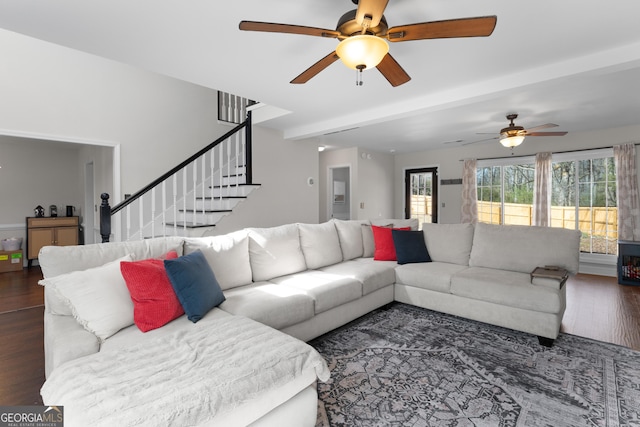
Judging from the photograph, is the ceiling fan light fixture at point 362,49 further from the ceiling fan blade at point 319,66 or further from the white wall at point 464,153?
the white wall at point 464,153

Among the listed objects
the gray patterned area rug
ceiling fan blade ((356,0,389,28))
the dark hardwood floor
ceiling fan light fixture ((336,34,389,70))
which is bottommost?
the gray patterned area rug

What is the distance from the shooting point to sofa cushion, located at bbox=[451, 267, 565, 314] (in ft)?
8.61

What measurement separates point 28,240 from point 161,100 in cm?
361

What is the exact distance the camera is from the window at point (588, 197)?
5250mm

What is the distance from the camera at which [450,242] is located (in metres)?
3.72

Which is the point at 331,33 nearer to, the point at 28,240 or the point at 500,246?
the point at 500,246

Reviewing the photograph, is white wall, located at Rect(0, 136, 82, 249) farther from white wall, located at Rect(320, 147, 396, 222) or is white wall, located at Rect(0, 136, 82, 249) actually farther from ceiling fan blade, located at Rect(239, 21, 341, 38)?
ceiling fan blade, located at Rect(239, 21, 341, 38)

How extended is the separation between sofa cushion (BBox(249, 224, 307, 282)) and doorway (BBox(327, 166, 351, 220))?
4.46 metres

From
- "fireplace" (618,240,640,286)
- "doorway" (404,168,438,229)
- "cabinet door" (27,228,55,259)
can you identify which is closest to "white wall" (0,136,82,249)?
"cabinet door" (27,228,55,259)

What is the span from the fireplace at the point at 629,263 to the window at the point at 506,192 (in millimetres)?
1489

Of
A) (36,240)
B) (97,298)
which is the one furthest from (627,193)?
(36,240)

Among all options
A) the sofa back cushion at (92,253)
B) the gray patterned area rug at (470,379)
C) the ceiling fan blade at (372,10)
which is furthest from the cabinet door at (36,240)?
the ceiling fan blade at (372,10)

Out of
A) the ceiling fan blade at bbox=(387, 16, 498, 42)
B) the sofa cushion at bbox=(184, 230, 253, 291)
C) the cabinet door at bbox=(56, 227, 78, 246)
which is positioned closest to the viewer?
the ceiling fan blade at bbox=(387, 16, 498, 42)

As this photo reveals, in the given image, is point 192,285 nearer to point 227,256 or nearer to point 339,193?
point 227,256
